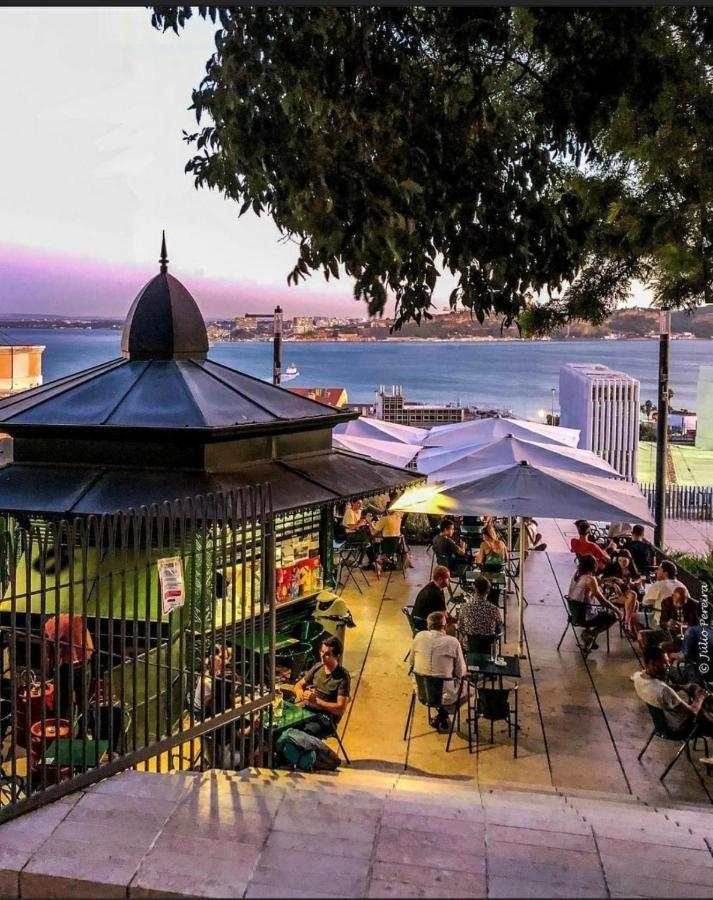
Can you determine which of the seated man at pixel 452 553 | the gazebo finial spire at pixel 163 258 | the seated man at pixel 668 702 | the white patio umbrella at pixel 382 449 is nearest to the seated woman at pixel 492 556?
the seated man at pixel 452 553

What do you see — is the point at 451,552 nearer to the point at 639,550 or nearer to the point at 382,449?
the point at 382,449

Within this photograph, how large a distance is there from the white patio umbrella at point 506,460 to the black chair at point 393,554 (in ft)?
6.72

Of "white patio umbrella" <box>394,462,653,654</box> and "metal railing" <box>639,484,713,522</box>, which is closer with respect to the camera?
"white patio umbrella" <box>394,462,653,654</box>

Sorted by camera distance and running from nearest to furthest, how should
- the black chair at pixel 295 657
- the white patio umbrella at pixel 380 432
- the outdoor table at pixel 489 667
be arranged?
the outdoor table at pixel 489 667
the black chair at pixel 295 657
the white patio umbrella at pixel 380 432

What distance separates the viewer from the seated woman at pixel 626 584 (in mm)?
10000

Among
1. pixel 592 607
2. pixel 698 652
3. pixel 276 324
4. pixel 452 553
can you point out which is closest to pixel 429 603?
pixel 592 607

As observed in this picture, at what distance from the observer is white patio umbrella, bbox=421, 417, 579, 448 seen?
13484 millimetres

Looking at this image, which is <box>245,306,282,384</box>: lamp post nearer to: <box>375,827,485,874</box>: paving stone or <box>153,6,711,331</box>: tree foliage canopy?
<box>153,6,711,331</box>: tree foliage canopy

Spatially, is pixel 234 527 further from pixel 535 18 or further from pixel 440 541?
pixel 440 541

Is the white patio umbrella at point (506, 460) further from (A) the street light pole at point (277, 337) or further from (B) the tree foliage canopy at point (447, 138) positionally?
(A) the street light pole at point (277, 337)

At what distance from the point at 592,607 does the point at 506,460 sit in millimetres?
2383

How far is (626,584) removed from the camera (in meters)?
10.9

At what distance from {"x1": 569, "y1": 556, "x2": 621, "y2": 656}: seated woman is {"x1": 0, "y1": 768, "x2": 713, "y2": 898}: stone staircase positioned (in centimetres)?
498

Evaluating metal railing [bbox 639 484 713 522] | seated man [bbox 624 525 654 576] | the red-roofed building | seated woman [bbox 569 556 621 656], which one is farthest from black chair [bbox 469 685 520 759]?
the red-roofed building
